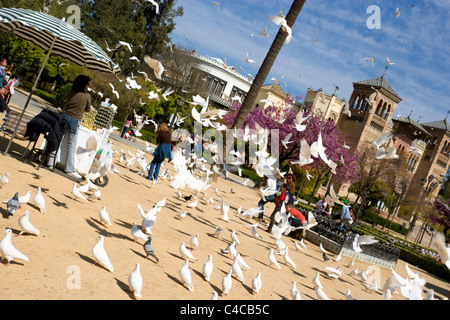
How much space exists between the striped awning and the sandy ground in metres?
2.38

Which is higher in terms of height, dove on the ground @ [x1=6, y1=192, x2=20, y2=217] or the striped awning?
the striped awning

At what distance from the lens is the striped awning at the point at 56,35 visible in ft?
23.5

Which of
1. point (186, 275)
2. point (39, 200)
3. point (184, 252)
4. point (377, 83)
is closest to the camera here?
point (186, 275)

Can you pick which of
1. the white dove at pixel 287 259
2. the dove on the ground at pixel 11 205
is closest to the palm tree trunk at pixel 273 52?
the white dove at pixel 287 259

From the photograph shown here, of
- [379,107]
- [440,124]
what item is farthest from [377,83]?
[440,124]

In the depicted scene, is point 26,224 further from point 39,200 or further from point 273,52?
point 273,52

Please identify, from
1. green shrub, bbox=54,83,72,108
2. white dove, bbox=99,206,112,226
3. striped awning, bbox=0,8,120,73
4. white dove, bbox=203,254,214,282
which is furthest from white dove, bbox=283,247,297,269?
green shrub, bbox=54,83,72,108

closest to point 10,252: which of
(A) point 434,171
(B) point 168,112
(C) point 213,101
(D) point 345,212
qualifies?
(D) point 345,212

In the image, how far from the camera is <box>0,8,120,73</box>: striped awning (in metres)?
7.16

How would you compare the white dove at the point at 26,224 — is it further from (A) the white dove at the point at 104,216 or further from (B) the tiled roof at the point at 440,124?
(B) the tiled roof at the point at 440,124

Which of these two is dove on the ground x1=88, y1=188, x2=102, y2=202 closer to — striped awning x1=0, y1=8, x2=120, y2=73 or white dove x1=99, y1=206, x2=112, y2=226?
white dove x1=99, y1=206, x2=112, y2=226

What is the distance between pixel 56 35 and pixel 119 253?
4.52 metres

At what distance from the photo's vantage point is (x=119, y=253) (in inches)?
184
